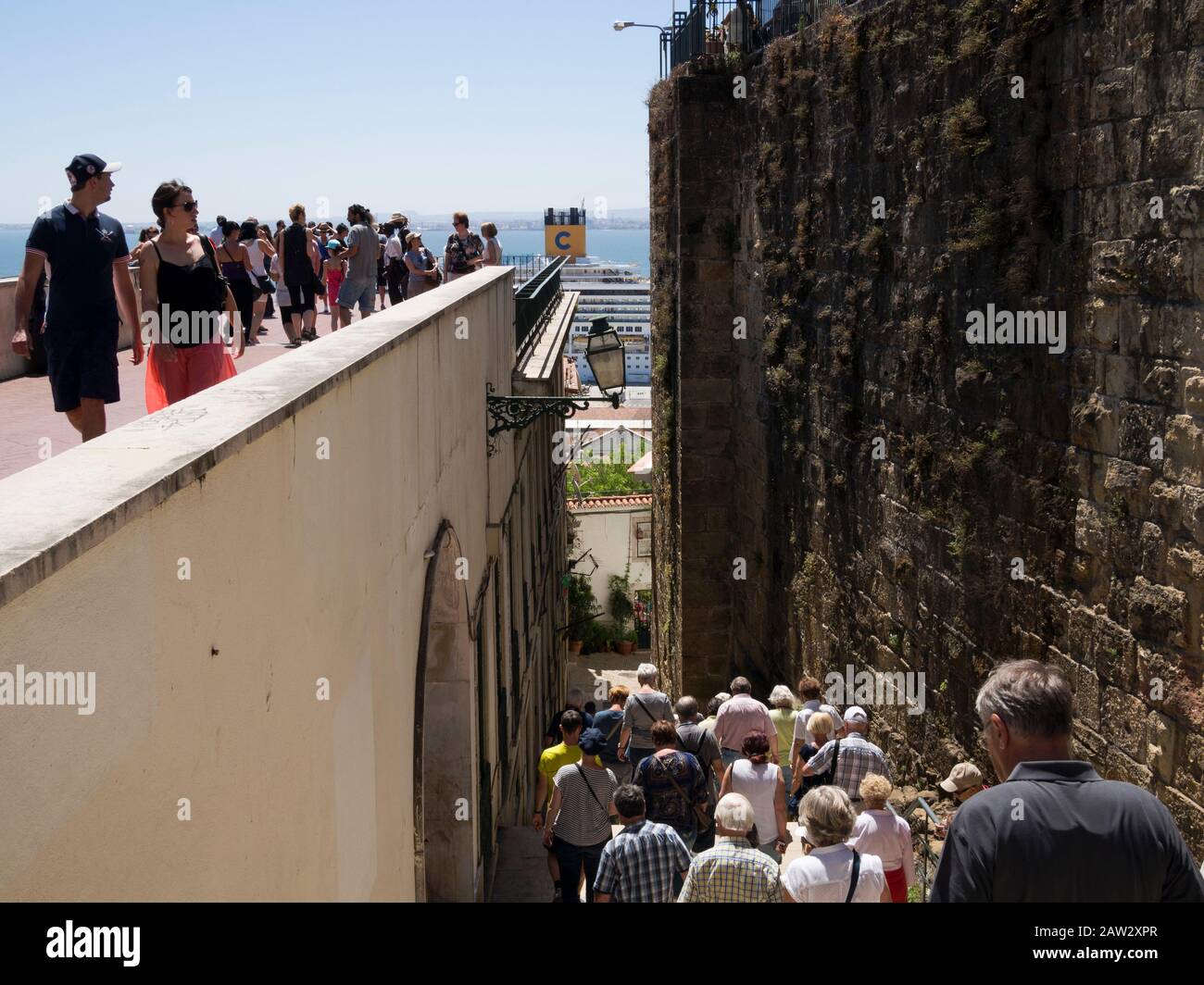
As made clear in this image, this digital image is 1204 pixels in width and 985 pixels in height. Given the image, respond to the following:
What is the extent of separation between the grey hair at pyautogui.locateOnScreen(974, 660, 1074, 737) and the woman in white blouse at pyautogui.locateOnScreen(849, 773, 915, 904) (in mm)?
2979

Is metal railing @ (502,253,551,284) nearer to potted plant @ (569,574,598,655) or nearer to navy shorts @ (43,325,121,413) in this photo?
potted plant @ (569,574,598,655)

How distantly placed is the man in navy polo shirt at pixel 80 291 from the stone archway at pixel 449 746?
2204 mm

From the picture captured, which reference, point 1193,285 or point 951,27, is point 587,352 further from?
point 1193,285

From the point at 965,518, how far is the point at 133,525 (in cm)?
673

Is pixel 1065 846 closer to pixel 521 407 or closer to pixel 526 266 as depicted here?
pixel 521 407

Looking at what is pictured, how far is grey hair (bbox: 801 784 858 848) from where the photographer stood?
4820 millimetres

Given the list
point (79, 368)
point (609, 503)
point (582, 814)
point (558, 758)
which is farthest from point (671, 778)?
point (609, 503)

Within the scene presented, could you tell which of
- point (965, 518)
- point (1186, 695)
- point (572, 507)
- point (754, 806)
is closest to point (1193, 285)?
point (1186, 695)

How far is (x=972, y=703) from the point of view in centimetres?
820

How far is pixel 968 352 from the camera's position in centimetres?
812

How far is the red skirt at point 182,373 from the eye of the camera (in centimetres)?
564

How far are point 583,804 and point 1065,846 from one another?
4.67 metres

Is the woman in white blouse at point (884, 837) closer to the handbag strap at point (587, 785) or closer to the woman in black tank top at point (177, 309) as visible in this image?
the handbag strap at point (587, 785)

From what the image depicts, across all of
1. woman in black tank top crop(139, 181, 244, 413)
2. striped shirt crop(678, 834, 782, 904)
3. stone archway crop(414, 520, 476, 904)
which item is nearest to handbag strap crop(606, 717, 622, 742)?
stone archway crop(414, 520, 476, 904)
